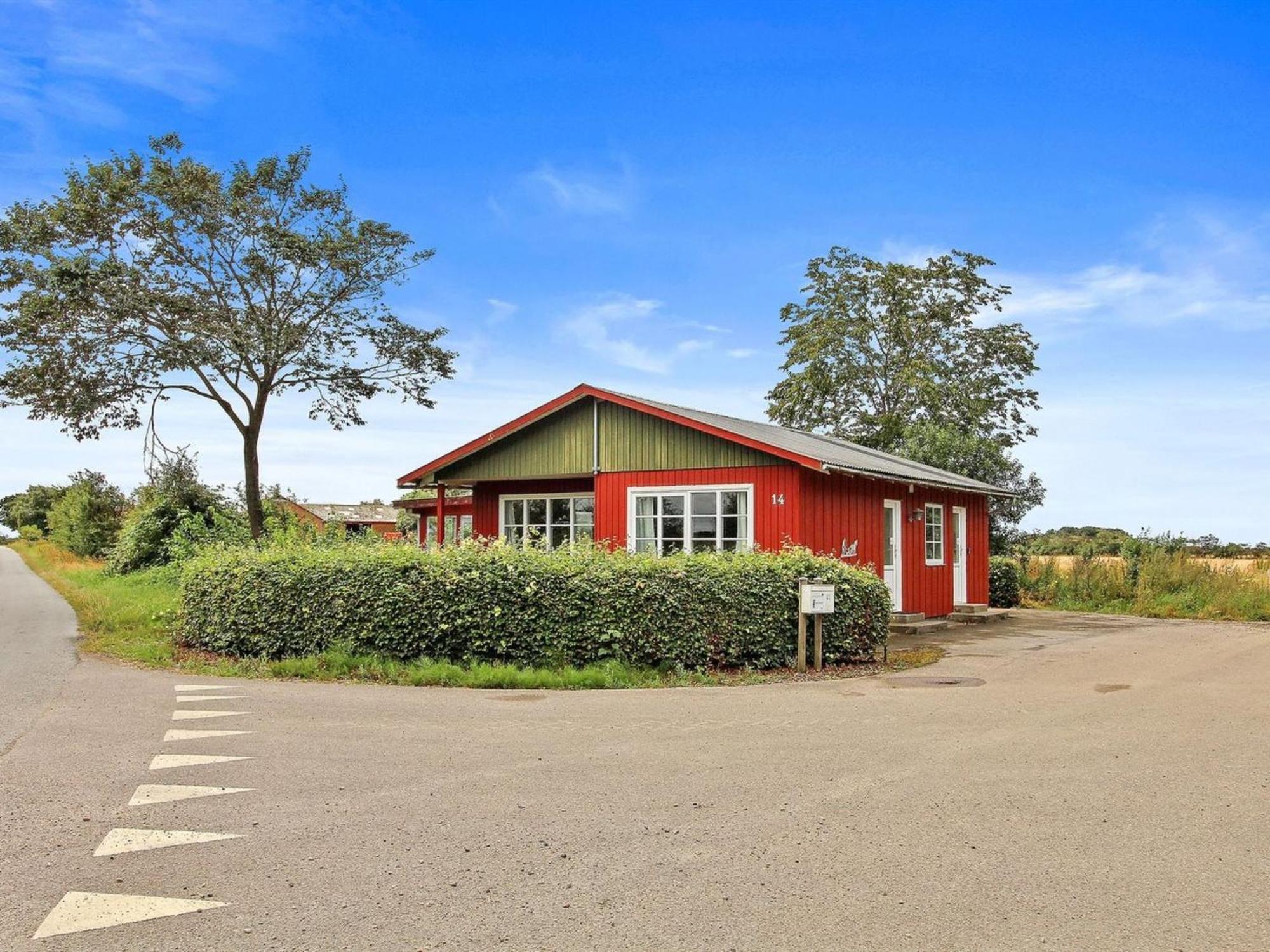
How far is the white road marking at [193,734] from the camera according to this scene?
7746mm

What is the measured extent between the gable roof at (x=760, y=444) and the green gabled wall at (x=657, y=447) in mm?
248

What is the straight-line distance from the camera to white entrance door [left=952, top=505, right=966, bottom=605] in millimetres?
20922

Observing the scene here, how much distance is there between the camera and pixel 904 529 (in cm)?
1892

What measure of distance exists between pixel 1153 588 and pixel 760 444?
13.1 metres

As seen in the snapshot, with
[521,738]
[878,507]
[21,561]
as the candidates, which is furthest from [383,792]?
[21,561]

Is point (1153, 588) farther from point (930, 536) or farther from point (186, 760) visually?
point (186, 760)

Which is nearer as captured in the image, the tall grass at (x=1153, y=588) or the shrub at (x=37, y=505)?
the tall grass at (x=1153, y=588)

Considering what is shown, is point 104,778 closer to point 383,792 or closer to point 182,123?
point 383,792

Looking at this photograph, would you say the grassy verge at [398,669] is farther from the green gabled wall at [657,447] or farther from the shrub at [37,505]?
the shrub at [37,505]

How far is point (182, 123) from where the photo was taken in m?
24.5

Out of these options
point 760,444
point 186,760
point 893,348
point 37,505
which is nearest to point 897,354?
point 893,348

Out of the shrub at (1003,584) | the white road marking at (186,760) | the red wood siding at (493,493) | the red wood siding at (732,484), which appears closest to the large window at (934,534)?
the shrub at (1003,584)

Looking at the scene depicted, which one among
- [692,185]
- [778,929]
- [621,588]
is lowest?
[778,929]

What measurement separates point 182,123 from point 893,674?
22505mm
